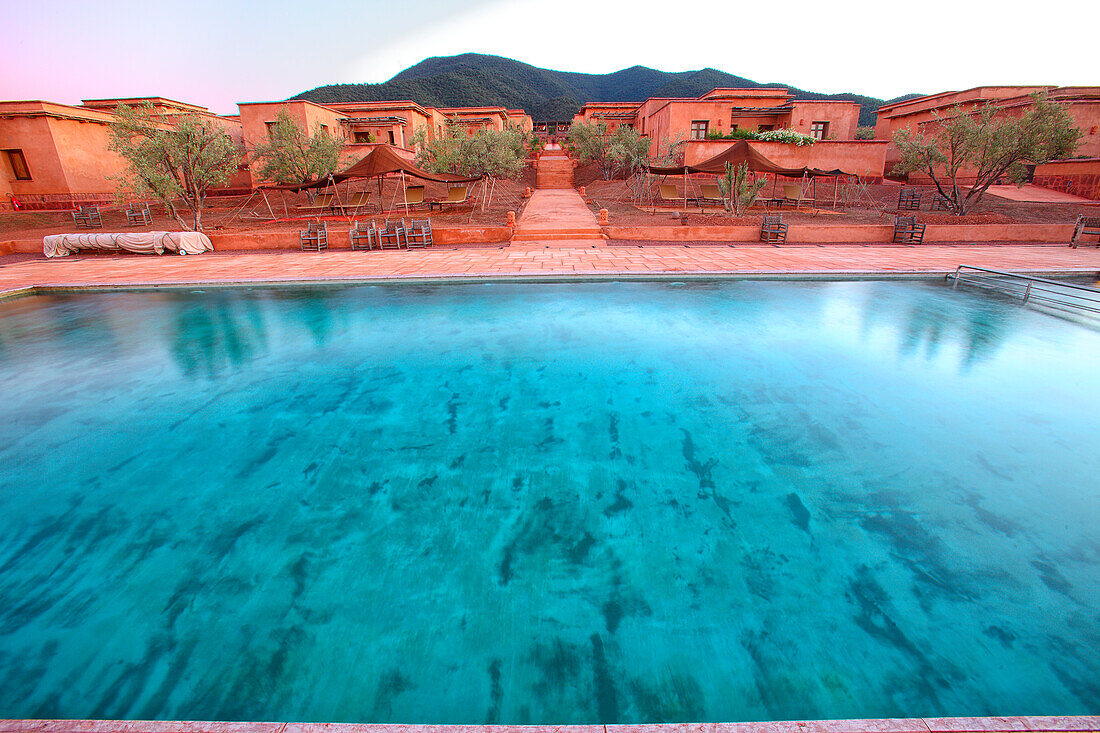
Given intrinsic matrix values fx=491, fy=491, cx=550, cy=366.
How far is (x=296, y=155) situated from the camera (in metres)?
17.7

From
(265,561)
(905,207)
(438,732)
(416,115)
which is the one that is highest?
(416,115)

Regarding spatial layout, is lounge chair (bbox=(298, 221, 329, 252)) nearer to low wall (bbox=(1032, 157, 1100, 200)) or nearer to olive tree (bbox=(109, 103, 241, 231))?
olive tree (bbox=(109, 103, 241, 231))

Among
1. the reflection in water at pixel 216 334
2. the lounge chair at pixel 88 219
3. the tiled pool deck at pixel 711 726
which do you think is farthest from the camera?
the lounge chair at pixel 88 219

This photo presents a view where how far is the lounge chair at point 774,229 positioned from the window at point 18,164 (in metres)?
27.4

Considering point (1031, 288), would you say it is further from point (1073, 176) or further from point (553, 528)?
point (1073, 176)

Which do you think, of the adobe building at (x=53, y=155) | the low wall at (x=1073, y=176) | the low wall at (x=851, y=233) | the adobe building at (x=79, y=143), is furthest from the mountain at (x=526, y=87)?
the low wall at (x=851, y=233)

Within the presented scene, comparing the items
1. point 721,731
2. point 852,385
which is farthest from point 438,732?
point 852,385

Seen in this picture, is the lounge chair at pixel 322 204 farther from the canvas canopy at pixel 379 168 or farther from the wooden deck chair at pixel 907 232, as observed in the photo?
the wooden deck chair at pixel 907 232

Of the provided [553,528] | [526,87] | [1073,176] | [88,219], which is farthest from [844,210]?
[526,87]

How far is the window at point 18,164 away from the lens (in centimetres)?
1928

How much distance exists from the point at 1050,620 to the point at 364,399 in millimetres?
5872

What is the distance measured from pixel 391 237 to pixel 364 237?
29.7 inches

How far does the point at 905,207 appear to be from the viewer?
17438mm

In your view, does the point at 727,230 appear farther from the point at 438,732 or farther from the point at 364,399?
the point at 438,732
